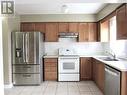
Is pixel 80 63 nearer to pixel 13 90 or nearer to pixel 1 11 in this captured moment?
pixel 13 90

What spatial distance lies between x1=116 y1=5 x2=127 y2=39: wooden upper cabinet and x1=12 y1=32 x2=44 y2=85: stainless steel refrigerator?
257 centimetres

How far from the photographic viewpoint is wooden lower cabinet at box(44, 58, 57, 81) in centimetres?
602

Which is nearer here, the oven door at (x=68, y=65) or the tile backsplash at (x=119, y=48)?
the tile backsplash at (x=119, y=48)

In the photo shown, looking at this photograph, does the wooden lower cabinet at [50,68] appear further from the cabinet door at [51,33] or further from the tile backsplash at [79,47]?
the cabinet door at [51,33]

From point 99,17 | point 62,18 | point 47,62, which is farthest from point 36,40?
point 99,17

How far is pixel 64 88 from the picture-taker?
5133 millimetres

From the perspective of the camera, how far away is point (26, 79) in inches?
216

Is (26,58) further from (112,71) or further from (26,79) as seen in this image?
(112,71)

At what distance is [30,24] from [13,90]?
2.51m

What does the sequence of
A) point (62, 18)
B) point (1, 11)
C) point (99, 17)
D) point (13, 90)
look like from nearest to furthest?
point (1, 11) → point (13, 90) → point (99, 17) → point (62, 18)

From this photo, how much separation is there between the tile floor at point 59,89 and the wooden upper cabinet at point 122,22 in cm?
182

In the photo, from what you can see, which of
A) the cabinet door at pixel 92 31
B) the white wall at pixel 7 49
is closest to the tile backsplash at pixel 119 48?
the cabinet door at pixel 92 31

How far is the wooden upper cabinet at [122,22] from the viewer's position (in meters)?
3.42

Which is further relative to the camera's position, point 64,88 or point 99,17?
point 99,17
